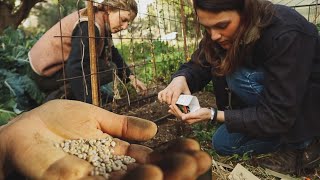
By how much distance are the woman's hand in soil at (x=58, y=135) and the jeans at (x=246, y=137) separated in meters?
0.86

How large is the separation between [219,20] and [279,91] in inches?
17.6

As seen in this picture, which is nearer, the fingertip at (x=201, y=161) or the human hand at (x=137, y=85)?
the fingertip at (x=201, y=161)

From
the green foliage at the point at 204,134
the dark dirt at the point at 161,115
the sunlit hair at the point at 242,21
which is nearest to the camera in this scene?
the sunlit hair at the point at 242,21

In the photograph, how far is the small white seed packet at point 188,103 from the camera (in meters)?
1.90

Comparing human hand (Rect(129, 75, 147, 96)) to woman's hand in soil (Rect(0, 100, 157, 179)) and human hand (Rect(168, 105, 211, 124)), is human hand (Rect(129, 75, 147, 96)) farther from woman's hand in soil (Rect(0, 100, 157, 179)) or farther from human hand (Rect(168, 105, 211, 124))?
woman's hand in soil (Rect(0, 100, 157, 179))

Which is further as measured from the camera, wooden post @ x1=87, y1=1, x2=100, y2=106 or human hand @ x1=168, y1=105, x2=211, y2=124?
wooden post @ x1=87, y1=1, x2=100, y2=106

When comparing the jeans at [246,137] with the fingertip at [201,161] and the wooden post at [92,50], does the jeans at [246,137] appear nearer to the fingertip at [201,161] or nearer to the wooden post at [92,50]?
the wooden post at [92,50]

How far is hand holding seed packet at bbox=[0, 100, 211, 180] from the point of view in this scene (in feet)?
3.57

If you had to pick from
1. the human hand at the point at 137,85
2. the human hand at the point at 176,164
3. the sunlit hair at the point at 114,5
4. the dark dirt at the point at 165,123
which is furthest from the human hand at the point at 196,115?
the human hand at the point at 137,85

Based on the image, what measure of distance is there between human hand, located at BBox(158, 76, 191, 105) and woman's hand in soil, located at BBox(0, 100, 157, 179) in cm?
60

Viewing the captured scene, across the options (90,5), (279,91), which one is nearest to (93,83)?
(90,5)

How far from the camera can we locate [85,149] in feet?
4.29

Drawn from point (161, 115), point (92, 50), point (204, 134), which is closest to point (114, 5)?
point (92, 50)

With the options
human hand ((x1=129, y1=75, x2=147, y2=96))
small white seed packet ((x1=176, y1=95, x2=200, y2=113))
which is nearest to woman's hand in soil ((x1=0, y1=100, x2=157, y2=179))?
small white seed packet ((x1=176, y1=95, x2=200, y2=113))
